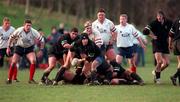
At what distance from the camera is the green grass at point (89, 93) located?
1634cm

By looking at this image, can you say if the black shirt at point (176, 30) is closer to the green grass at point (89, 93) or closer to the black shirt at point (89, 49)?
the green grass at point (89, 93)

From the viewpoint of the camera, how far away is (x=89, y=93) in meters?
17.8

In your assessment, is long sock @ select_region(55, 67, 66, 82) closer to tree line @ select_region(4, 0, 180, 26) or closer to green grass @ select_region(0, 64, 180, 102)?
green grass @ select_region(0, 64, 180, 102)

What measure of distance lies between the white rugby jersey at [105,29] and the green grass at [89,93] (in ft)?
8.63

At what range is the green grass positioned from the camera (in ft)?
53.6

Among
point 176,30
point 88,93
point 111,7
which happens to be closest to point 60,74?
point 88,93

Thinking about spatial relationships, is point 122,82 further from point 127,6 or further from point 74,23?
point 127,6

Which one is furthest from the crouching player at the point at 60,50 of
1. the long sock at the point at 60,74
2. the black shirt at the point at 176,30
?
the black shirt at the point at 176,30

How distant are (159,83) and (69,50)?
3.24m

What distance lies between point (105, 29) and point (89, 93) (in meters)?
5.00

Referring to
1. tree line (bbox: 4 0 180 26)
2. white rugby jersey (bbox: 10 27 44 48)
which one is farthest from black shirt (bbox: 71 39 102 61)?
tree line (bbox: 4 0 180 26)

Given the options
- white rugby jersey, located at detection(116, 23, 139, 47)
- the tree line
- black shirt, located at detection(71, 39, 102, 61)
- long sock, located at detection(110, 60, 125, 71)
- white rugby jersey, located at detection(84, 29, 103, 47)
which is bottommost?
long sock, located at detection(110, 60, 125, 71)

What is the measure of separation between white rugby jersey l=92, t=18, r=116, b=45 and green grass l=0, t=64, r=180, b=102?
2.63 metres

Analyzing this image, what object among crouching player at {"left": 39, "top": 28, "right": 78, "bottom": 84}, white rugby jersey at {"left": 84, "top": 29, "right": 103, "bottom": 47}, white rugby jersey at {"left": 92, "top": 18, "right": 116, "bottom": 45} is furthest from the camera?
white rugby jersey at {"left": 92, "top": 18, "right": 116, "bottom": 45}
